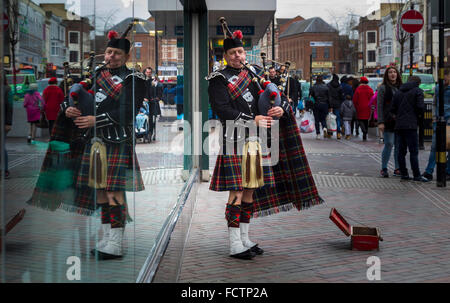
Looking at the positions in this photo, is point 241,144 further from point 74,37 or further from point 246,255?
point 74,37

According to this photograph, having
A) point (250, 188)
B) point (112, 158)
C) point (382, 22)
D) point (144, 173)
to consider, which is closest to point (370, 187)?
point (250, 188)

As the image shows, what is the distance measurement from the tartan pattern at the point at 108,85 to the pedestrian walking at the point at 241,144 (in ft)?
8.61

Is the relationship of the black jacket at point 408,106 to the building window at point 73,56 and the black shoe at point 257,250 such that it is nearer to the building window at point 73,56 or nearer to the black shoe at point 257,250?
the black shoe at point 257,250

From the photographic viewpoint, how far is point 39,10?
182 centimetres

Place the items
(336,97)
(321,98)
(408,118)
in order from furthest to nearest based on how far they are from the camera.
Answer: (336,97) < (321,98) < (408,118)

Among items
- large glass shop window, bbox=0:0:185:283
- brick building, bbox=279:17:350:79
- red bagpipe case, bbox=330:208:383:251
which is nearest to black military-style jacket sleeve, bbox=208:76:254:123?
red bagpipe case, bbox=330:208:383:251

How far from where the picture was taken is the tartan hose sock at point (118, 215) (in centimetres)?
278

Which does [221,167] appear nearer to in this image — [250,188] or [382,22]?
[250,188]

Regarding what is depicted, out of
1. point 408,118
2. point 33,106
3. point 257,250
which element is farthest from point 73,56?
point 408,118

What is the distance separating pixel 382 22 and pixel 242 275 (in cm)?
8167

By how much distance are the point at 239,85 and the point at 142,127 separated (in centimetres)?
210

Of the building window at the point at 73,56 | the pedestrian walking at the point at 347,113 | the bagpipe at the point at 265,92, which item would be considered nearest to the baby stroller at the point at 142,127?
the building window at the point at 73,56

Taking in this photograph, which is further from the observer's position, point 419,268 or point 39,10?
point 419,268

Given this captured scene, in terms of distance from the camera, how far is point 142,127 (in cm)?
378
